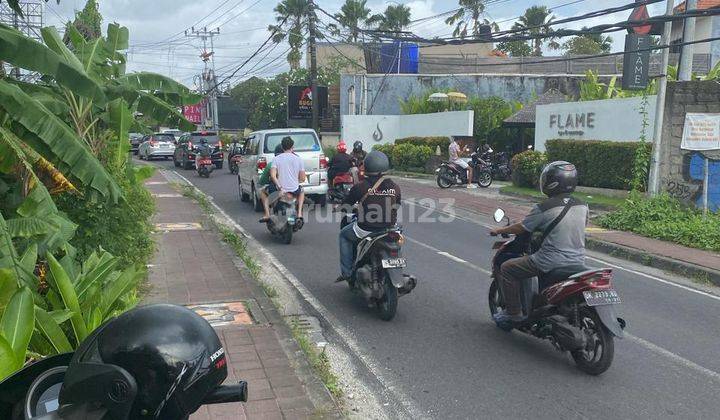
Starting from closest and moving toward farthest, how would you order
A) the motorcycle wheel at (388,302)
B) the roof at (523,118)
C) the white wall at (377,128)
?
the motorcycle wheel at (388,302) → the roof at (523,118) → the white wall at (377,128)

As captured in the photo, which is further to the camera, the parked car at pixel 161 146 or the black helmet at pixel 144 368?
the parked car at pixel 161 146

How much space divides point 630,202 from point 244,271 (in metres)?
8.72

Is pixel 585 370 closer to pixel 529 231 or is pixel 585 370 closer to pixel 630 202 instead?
pixel 529 231

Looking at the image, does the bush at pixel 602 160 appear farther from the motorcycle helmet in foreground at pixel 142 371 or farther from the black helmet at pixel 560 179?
the motorcycle helmet in foreground at pixel 142 371

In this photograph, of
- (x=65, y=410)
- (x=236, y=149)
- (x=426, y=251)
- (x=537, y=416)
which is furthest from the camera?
(x=236, y=149)

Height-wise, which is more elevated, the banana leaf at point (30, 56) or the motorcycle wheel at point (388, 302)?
the banana leaf at point (30, 56)

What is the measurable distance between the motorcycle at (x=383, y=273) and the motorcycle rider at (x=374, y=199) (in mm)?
147

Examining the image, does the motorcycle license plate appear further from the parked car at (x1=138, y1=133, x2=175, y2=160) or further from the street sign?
the parked car at (x1=138, y1=133, x2=175, y2=160)

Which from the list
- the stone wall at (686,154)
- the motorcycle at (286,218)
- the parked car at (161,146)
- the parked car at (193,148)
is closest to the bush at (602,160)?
the stone wall at (686,154)

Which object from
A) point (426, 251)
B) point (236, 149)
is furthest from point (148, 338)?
point (236, 149)

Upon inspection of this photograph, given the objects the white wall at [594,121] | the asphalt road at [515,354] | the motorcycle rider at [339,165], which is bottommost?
the asphalt road at [515,354]

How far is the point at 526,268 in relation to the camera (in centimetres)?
581

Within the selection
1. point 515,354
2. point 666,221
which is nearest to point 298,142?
point 666,221

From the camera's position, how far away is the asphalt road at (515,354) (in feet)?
15.9
